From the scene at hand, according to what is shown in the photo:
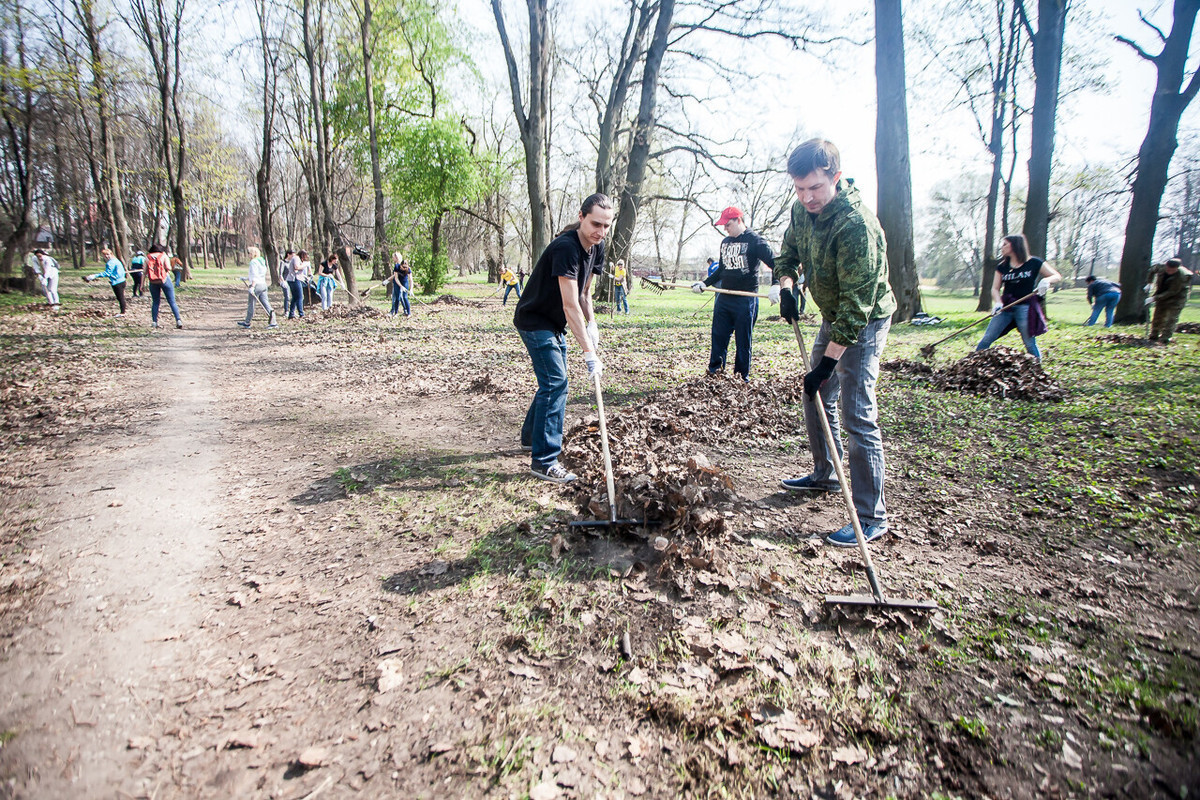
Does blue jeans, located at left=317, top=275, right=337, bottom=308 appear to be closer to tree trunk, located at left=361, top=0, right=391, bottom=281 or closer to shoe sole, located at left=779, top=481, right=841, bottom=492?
tree trunk, located at left=361, top=0, right=391, bottom=281

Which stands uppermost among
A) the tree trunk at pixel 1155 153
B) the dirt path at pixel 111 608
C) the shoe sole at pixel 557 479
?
the tree trunk at pixel 1155 153

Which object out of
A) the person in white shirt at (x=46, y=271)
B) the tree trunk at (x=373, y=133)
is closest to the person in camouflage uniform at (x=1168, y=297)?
the tree trunk at (x=373, y=133)

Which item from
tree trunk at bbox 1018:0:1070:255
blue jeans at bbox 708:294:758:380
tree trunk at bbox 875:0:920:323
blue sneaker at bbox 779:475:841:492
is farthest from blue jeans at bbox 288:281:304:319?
Result: tree trunk at bbox 1018:0:1070:255

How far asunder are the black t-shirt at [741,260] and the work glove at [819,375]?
11.8ft

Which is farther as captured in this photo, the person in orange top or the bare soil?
Answer: the person in orange top

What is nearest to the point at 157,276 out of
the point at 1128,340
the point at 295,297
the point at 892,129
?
the point at 295,297

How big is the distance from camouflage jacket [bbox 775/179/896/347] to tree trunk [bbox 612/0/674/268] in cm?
1409

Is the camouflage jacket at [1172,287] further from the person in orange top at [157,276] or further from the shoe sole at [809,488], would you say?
the person in orange top at [157,276]

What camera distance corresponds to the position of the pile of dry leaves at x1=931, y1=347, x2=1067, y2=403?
6.68m

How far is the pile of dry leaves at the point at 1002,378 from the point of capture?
6684 millimetres

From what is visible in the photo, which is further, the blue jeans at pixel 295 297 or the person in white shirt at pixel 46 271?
the blue jeans at pixel 295 297

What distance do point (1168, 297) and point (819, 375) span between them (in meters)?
11.4

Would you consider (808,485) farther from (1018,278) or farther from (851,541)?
(1018,278)

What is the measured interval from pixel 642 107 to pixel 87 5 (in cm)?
2317
